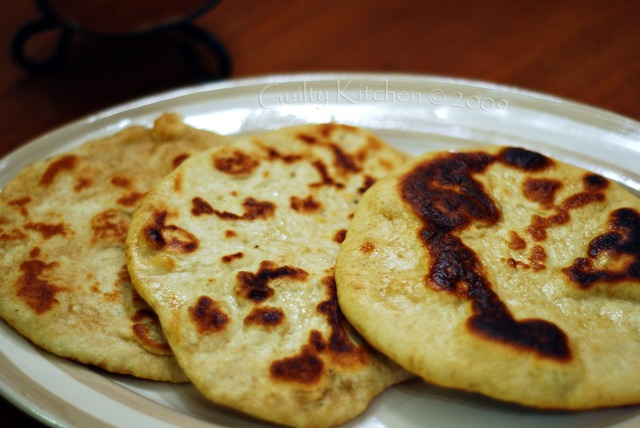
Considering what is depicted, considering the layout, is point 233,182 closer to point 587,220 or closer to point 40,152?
point 40,152

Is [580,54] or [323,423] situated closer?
[323,423]

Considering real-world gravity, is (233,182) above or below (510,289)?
above

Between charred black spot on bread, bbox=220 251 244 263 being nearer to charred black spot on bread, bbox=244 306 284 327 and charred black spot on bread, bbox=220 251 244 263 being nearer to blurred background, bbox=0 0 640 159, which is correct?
charred black spot on bread, bbox=244 306 284 327

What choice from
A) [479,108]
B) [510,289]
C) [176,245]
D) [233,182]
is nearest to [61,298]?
[176,245]

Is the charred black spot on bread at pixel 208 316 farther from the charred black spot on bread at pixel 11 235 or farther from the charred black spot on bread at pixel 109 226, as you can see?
the charred black spot on bread at pixel 11 235

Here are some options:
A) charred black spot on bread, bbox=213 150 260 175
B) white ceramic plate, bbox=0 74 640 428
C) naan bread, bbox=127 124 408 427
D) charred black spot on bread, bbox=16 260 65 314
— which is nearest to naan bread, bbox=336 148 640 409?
naan bread, bbox=127 124 408 427

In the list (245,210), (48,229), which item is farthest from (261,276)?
(48,229)
